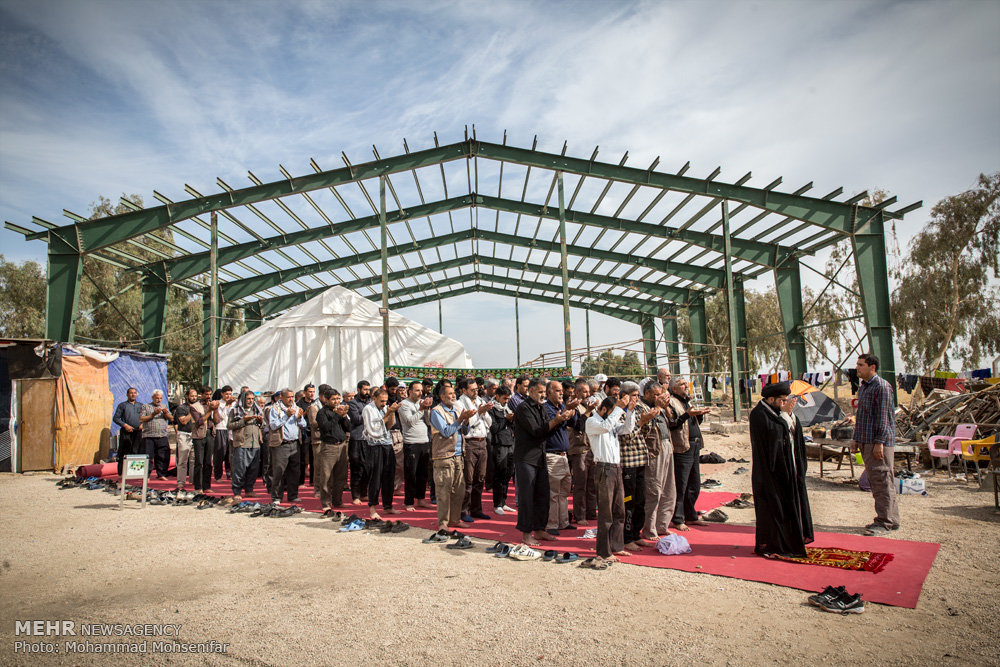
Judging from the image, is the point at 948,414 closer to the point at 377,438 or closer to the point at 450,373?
the point at 377,438

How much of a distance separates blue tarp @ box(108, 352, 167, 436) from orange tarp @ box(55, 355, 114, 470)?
0.31 metres

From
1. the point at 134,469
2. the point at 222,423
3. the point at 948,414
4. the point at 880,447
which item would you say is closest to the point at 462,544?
the point at 880,447

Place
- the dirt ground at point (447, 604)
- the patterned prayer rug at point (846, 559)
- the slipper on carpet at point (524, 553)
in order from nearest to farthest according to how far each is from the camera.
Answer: the dirt ground at point (447, 604)
the patterned prayer rug at point (846, 559)
the slipper on carpet at point (524, 553)

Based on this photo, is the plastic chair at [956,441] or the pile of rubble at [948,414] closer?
the plastic chair at [956,441]

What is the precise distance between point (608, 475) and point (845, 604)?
183cm

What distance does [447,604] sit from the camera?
12.4 ft

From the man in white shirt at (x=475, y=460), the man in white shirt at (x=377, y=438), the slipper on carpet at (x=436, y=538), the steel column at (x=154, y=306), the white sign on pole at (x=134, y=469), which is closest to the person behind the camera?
the slipper on carpet at (x=436, y=538)

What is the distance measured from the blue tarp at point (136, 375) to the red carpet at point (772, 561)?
10134 millimetres

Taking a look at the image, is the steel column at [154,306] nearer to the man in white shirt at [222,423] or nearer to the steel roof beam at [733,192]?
the man in white shirt at [222,423]

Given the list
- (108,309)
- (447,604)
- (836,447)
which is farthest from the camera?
(108,309)

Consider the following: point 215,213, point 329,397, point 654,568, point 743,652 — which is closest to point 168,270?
point 215,213

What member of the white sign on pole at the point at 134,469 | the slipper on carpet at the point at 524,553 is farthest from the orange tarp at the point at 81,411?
the slipper on carpet at the point at 524,553

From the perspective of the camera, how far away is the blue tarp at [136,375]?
12.7 metres

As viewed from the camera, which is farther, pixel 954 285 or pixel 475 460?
pixel 954 285
